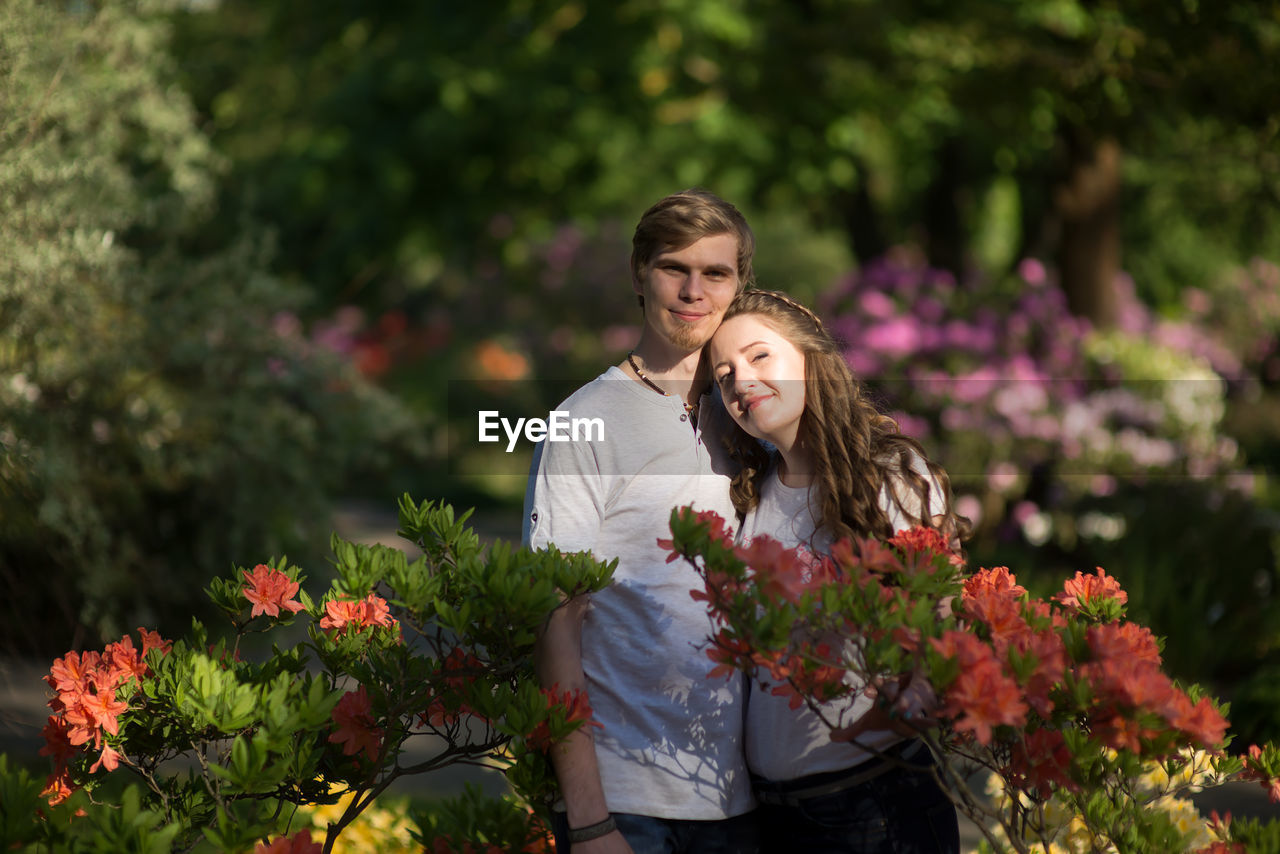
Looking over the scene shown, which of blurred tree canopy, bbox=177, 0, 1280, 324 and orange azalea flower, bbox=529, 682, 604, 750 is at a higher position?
A: blurred tree canopy, bbox=177, 0, 1280, 324

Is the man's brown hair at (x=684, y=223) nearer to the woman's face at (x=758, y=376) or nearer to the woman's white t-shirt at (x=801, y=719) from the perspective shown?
the woman's face at (x=758, y=376)

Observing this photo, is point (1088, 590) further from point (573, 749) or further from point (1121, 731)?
point (573, 749)

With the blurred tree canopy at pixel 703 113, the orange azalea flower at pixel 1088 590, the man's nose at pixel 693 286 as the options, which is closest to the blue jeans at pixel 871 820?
the orange azalea flower at pixel 1088 590

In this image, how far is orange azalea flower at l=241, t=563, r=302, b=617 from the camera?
2385 mm

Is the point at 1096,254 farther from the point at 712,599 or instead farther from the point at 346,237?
the point at 712,599

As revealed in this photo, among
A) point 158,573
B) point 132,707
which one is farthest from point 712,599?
point 158,573

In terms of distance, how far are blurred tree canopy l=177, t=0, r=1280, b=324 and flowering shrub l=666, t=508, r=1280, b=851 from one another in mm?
5593

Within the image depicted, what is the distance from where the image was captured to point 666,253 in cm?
240

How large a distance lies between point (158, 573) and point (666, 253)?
15.5 ft

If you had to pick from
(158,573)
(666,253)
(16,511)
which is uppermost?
(666,253)

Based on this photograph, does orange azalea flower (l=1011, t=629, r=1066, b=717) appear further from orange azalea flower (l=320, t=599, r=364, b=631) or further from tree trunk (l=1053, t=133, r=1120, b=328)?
tree trunk (l=1053, t=133, r=1120, b=328)

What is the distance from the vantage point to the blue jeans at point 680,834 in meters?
2.20

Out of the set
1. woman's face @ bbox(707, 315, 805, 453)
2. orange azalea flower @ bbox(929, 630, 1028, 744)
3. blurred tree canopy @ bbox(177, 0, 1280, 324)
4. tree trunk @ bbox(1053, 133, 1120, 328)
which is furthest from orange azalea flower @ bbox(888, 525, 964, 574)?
tree trunk @ bbox(1053, 133, 1120, 328)

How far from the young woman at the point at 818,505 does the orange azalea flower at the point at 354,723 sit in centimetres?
77
